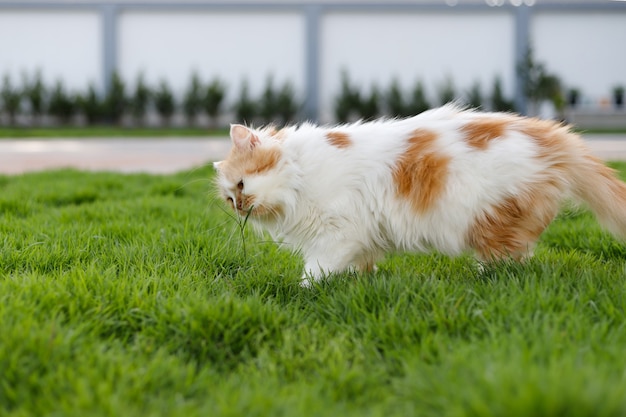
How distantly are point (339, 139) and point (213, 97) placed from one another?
543 inches

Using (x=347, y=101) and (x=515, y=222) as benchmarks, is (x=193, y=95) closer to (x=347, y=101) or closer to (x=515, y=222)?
(x=347, y=101)

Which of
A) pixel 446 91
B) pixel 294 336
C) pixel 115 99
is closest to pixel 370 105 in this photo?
pixel 446 91

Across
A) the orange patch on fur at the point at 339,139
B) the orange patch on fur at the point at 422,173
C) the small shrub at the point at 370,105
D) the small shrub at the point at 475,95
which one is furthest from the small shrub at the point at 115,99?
the orange patch on fur at the point at 422,173

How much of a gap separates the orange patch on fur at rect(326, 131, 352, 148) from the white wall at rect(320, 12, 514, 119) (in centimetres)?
1395

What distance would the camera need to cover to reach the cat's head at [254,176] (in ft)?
6.74

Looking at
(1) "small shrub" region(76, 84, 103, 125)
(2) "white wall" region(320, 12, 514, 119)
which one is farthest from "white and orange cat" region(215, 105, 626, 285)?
(1) "small shrub" region(76, 84, 103, 125)

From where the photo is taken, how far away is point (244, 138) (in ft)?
7.05

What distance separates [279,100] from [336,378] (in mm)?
14549

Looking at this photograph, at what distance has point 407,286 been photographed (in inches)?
69.5

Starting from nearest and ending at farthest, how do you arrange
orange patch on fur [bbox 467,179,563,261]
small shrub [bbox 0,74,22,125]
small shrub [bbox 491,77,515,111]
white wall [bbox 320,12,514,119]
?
orange patch on fur [bbox 467,179,563,261]
small shrub [bbox 0,74,22,125]
small shrub [bbox 491,77,515,111]
white wall [bbox 320,12,514,119]

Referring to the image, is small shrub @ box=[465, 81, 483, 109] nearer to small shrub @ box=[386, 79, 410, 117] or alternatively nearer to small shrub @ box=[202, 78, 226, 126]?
small shrub @ box=[386, 79, 410, 117]

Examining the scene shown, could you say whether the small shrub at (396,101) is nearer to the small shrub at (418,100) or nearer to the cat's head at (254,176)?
the small shrub at (418,100)

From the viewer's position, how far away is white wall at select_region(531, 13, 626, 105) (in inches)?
612

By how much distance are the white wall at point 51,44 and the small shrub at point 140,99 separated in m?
1.36
